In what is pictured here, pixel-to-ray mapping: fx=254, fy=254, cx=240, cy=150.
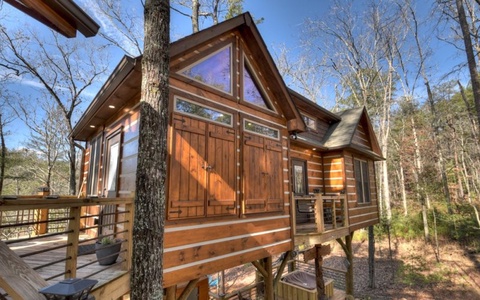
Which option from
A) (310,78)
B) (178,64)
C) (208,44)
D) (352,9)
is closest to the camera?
(178,64)

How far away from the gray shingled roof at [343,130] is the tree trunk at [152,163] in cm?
784

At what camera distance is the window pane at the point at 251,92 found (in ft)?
19.8

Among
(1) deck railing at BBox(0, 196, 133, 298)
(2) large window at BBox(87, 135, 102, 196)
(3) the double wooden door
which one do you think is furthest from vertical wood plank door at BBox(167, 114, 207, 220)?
(2) large window at BBox(87, 135, 102, 196)

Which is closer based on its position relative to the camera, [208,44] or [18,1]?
[18,1]

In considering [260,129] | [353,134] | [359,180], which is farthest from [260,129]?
[359,180]

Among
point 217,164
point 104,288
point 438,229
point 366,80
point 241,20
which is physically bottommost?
point 438,229

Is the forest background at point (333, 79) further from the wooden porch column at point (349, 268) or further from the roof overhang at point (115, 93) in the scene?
the wooden porch column at point (349, 268)

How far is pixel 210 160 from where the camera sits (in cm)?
477

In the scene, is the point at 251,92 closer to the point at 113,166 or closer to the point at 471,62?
the point at 113,166

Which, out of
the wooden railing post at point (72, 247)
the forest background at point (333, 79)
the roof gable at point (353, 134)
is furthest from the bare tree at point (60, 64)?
the roof gable at point (353, 134)

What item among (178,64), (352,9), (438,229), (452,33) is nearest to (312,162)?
(178,64)

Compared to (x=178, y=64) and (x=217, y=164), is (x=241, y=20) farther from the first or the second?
(x=217, y=164)

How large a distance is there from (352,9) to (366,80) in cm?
547

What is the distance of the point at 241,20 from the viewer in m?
5.85
